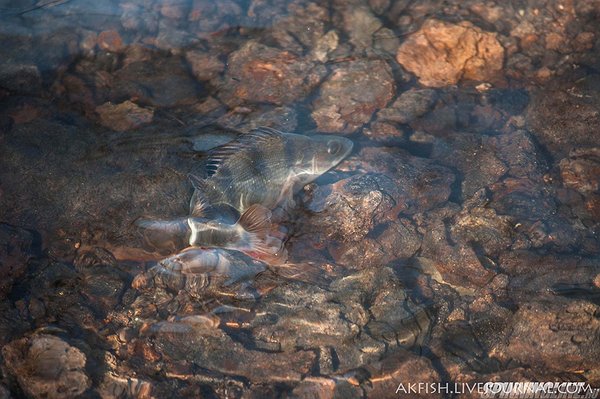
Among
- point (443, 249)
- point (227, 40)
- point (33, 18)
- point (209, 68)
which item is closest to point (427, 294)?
point (443, 249)

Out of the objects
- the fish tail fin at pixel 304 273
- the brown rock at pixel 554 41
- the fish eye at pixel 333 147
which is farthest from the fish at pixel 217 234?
the brown rock at pixel 554 41

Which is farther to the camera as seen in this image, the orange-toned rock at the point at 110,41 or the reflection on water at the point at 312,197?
the orange-toned rock at the point at 110,41

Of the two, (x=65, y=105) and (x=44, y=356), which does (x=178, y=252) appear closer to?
(x=44, y=356)

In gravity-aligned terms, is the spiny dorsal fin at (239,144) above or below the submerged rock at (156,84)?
below

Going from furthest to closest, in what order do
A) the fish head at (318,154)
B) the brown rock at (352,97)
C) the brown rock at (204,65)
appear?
the brown rock at (204,65), the brown rock at (352,97), the fish head at (318,154)

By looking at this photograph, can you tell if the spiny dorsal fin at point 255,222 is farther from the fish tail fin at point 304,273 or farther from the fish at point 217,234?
the fish tail fin at point 304,273

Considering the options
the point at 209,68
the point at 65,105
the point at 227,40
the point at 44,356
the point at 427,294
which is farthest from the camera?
the point at 227,40

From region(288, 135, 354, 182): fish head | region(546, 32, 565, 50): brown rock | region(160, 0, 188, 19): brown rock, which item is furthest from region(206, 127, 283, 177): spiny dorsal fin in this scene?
region(546, 32, 565, 50): brown rock
